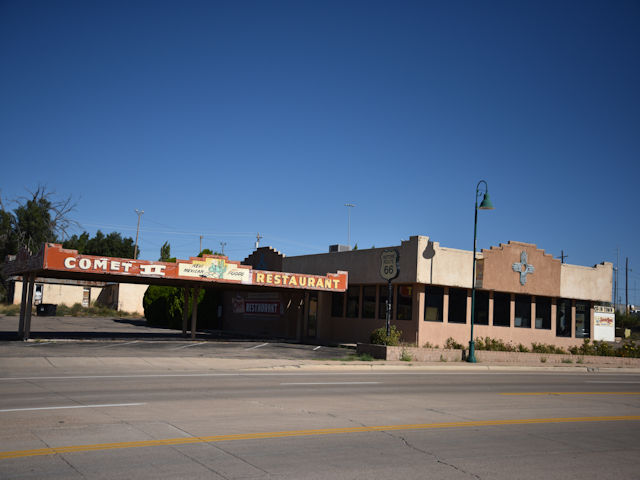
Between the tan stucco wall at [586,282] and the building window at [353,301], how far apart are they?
39.8ft

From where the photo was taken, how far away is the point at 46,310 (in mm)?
54781

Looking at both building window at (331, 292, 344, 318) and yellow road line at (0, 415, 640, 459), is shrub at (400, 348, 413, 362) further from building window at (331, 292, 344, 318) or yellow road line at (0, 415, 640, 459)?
yellow road line at (0, 415, 640, 459)

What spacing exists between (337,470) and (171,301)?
4353 cm

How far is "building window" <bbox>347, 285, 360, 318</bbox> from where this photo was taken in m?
34.9

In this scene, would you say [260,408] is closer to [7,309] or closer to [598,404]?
[598,404]

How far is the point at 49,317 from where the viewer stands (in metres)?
53.7

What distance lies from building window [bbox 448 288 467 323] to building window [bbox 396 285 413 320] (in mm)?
2309

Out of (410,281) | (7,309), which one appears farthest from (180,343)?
(7,309)

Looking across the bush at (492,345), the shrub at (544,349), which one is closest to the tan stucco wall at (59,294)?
the bush at (492,345)

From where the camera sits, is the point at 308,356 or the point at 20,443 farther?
the point at 308,356

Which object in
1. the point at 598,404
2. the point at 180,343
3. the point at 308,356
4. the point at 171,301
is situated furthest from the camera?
the point at 171,301

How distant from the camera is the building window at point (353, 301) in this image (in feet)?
115

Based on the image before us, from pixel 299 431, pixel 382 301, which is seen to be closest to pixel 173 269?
pixel 382 301

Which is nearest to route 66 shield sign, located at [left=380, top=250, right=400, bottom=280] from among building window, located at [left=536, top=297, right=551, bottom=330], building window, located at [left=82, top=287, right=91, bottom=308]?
building window, located at [left=536, top=297, right=551, bottom=330]
